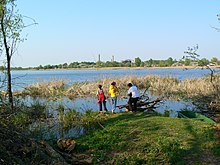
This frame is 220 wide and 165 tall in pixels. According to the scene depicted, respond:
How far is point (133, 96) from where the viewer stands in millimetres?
14102

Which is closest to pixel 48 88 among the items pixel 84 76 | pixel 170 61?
pixel 84 76

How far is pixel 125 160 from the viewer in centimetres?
769

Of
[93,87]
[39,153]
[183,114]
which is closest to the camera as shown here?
[39,153]

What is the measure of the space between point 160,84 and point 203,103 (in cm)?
1013

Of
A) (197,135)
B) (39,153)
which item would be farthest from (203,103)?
(39,153)

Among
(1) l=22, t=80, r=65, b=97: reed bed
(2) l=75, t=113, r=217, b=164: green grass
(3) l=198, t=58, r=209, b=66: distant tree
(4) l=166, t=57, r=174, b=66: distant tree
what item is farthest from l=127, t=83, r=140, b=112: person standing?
(4) l=166, t=57, r=174, b=66: distant tree

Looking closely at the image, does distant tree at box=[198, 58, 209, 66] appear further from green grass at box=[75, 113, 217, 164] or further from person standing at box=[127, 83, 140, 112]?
green grass at box=[75, 113, 217, 164]

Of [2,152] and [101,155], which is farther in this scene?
[101,155]

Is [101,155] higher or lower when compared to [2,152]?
lower

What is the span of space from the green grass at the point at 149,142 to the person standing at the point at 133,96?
2.53m

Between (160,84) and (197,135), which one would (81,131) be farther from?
(160,84)

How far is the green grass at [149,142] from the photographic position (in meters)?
7.75

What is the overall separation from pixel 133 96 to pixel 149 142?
17.9 ft

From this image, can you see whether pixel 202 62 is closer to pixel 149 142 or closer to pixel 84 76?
pixel 149 142
